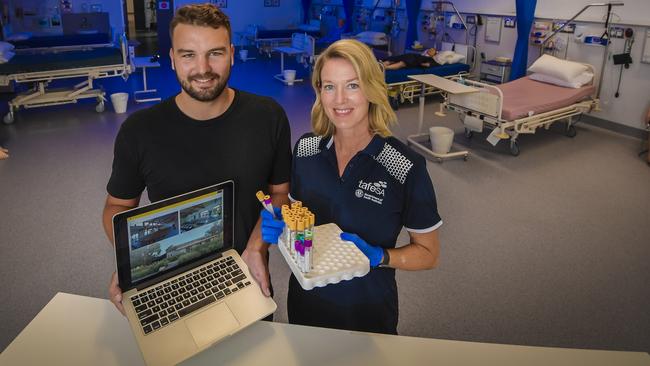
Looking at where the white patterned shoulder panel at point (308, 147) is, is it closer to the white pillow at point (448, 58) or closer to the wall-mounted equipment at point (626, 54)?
the wall-mounted equipment at point (626, 54)

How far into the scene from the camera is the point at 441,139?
191 inches

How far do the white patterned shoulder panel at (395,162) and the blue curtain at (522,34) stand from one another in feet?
18.8

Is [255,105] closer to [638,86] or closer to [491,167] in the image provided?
[491,167]

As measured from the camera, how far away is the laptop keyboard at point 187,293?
124cm

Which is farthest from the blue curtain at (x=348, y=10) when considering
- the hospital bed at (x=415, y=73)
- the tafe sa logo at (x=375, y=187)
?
the tafe sa logo at (x=375, y=187)

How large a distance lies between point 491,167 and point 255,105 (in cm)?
378

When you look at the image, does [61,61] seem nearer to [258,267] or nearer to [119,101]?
[119,101]

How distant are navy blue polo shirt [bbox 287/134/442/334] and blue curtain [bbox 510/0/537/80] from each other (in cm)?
567

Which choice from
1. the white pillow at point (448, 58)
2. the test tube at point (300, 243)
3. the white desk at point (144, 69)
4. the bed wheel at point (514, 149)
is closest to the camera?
the test tube at point (300, 243)

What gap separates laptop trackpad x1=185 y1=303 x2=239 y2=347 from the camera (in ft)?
3.95

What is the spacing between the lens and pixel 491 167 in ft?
15.9

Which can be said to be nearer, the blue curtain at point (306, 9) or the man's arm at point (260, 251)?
the man's arm at point (260, 251)

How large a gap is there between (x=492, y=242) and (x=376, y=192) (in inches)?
91.0

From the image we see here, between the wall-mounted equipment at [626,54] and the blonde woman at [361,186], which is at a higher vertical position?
the wall-mounted equipment at [626,54]
